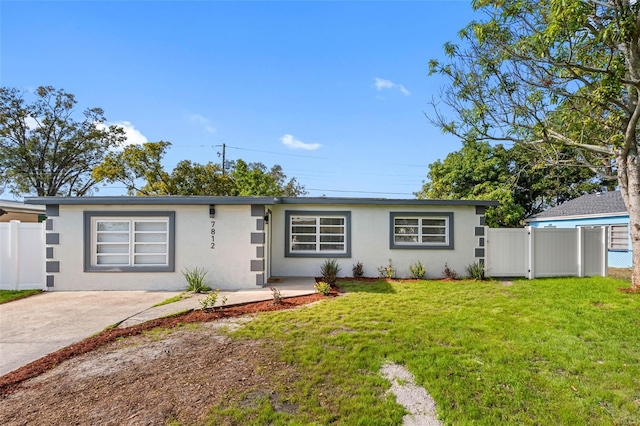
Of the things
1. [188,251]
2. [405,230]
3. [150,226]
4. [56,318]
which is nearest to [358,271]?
[405,230]

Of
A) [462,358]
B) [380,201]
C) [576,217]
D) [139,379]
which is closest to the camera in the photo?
[139,379]

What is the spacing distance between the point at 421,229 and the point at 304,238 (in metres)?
3.93

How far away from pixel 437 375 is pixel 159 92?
1348cm

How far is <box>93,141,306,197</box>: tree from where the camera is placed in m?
20.3

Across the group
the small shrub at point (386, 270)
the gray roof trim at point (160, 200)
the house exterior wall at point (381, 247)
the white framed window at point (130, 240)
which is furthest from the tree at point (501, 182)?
the white framed window at point (130, 240)

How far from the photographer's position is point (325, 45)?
41.2 ft

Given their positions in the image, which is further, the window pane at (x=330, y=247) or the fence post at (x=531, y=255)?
the window pane at (x=330, y=247)

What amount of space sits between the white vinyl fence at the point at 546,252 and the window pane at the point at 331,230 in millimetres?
4803

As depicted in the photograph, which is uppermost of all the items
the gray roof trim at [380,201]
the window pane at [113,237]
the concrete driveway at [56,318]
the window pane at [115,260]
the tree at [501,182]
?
the tree at [501,182]

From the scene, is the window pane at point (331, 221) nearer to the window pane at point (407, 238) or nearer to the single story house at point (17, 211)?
the window pane at point (407, 238)

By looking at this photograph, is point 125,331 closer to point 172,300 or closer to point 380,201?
point 172,300

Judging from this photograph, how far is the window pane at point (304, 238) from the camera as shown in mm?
9961

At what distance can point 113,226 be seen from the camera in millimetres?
8289

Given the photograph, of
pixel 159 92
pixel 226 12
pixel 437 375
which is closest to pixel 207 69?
pixel 159 92
